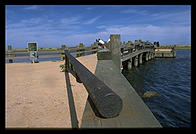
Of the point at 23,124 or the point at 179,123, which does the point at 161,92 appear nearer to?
the point at 179,123

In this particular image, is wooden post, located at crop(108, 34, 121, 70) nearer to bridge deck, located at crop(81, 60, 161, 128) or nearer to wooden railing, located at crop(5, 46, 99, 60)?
bridge deck, located at crop(81, 60, 161, 128)

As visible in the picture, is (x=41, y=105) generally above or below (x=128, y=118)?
below

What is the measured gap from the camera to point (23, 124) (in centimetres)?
317

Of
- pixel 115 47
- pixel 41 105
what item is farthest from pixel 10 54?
pixel 41 105

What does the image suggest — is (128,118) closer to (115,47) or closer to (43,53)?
(115,47)

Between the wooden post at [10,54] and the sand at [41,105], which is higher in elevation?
the wooden post at [10,54]

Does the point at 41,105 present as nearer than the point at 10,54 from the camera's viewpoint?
Yes

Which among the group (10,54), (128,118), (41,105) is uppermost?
(10,54)

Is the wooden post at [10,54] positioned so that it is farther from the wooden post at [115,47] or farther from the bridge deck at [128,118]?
the bridge deck at [128,118]

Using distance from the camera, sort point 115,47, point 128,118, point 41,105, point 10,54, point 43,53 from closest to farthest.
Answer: point 128,118 → point 41,105 → point 115,47 → point 10,54 → point 43,53

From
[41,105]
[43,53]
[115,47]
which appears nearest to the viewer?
[41,105]

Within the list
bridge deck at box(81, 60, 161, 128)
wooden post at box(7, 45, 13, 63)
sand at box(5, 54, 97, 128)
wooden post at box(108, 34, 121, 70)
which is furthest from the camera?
wooden post at box(7, 45, 13, 63)

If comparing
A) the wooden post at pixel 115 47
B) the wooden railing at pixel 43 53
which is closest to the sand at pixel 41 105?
the wooden post at pixel 115 47

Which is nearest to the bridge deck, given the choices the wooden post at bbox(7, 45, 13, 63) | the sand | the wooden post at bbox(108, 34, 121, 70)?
the sand
